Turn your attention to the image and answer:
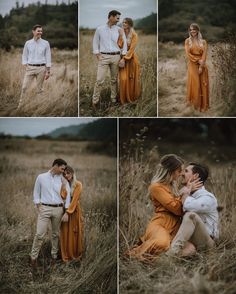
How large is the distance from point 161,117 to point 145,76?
35cm

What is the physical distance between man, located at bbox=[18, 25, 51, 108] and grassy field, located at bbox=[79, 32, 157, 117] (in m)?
0.28

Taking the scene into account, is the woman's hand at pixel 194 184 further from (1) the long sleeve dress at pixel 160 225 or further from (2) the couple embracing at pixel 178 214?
(1) the long sleeve dress at pixel 160 225

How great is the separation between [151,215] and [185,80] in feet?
3.62

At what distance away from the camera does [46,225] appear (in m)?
5.22

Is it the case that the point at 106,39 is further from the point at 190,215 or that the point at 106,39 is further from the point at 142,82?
the point at 190,215

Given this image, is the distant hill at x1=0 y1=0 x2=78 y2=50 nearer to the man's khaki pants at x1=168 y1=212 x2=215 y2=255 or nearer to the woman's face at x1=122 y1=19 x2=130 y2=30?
the woman's face at x1=122 y1=19 x2=130 y2=30

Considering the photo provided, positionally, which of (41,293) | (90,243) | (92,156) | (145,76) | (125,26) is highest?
(125,26)

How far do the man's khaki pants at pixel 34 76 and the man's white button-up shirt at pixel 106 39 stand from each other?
0.46 m

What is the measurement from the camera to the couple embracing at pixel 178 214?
5.10 metres

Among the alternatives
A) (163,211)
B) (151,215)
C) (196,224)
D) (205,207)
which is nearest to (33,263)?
(151,215)

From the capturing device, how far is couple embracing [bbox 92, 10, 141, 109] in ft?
17.1

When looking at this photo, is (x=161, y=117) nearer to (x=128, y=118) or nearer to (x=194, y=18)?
A: (x=128, y=118)

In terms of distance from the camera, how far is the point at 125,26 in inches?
205

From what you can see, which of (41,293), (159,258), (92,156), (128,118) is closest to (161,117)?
(128,118)
